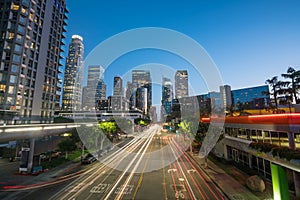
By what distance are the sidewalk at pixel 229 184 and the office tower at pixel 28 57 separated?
49.6 metres

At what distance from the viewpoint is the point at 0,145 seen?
35375mm

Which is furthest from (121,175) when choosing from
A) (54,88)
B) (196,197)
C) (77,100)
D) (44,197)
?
(77,100)

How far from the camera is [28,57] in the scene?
51.2m

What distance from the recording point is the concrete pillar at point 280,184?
43.0 feet

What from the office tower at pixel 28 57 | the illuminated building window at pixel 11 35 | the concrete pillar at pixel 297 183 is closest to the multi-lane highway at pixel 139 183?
the concrete pillar at pixel 297 183

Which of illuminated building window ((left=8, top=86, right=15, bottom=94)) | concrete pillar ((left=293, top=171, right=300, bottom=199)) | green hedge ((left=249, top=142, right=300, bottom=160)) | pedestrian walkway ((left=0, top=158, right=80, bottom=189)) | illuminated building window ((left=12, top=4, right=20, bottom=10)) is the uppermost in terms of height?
illuminated building window ((left=12, top=4, right=20, bottom=10))

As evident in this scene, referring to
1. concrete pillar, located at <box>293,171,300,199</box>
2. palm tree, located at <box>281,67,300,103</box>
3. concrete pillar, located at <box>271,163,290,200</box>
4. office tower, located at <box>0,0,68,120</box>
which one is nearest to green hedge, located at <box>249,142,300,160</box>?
concrete pillar, located at <box>271,163,290,200</box>

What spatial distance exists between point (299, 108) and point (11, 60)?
70.5 meters

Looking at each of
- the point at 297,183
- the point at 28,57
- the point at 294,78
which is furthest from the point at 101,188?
the point at 28,57

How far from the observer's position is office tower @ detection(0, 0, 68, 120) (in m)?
46.6

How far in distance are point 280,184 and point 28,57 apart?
66.2 metres

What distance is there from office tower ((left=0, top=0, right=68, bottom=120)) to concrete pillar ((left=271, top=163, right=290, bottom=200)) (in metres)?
56.0

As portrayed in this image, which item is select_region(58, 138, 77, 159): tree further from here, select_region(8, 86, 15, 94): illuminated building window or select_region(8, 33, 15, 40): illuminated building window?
select_region(8, 33, 15, 40): illuminated building window

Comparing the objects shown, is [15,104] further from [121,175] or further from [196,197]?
[196,197]
